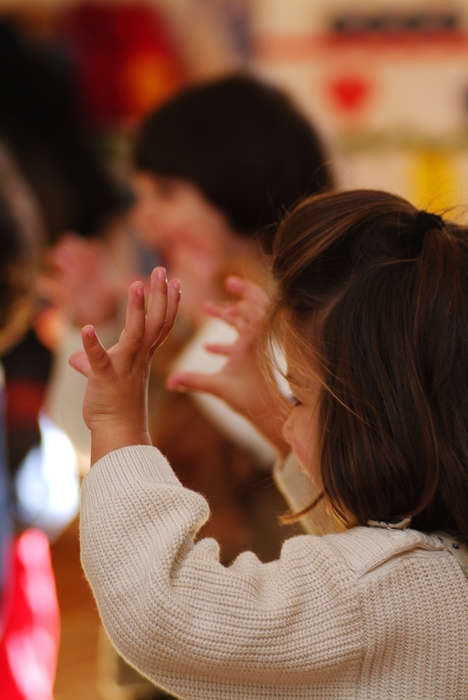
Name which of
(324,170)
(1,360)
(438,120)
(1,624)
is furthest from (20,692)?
(438,120)

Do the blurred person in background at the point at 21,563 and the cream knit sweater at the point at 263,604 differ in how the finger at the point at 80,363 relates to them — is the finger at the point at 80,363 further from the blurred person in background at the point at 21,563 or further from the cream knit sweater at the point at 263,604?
the blurred person in background at the point at 21,563

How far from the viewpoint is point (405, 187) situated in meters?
1.60

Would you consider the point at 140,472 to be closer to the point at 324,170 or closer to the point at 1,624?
the point at 1,624

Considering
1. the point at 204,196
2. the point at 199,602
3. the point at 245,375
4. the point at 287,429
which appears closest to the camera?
the point at 199,602

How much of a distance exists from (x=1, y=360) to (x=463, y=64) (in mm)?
1088

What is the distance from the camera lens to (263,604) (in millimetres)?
426

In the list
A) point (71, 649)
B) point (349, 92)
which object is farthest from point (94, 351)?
point (349, 92)

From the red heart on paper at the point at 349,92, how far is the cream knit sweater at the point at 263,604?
1.32 meters

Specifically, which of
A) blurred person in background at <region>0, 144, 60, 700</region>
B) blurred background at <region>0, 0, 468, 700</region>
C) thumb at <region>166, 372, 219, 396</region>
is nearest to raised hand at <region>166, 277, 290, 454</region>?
thumb at <region>166, 372, 219, 396</region>

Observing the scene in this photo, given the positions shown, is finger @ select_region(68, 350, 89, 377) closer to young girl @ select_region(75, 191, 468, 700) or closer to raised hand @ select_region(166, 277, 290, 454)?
young girl @ select_region(75, 191, 468, 700)

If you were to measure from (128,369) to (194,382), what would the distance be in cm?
16

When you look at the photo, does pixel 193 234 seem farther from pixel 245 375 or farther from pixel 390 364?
pixel 390 364

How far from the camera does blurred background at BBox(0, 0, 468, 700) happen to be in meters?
1.58

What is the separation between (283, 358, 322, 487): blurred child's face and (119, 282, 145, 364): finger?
0.37 ft
